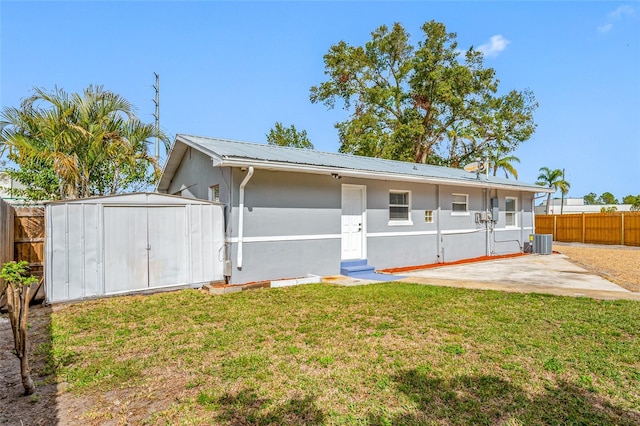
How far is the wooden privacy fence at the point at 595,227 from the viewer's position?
1867cm

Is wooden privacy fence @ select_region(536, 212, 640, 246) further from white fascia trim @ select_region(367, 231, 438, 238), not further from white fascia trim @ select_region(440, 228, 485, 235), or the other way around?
white fascia trim @ select_region(367, 231, 438, 238)

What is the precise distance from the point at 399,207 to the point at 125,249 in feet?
25.1

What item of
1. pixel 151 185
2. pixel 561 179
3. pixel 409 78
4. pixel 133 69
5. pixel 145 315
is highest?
pixel 409 78

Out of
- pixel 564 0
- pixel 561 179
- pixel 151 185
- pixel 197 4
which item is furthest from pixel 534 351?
pixel 561 179

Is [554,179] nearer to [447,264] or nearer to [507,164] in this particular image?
[507,164]

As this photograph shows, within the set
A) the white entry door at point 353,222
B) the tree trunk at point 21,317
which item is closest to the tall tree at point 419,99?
the white entry door at point 353,222

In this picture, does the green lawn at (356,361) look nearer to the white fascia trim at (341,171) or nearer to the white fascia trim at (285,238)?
the white fascia trim at (285,238)

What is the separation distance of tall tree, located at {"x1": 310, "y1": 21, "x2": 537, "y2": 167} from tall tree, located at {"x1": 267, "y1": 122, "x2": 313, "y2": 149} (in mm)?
3678

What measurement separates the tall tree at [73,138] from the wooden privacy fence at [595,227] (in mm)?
23261

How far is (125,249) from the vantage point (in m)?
A: 7.25

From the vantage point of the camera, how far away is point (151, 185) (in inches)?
540

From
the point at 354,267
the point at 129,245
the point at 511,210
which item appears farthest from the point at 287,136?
the point at 129,245

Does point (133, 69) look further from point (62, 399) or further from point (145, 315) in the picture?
point (62, 399)

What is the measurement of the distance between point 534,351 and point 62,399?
4781mm
